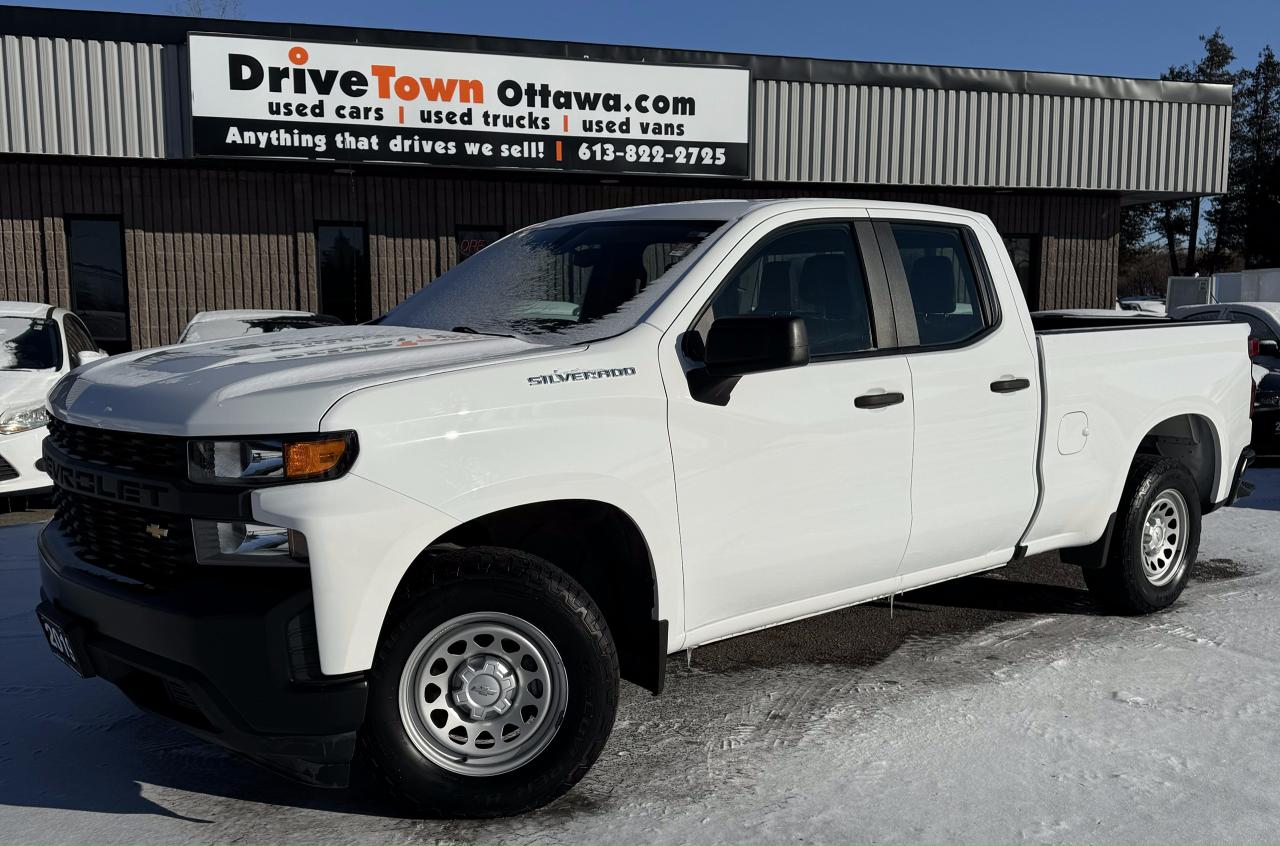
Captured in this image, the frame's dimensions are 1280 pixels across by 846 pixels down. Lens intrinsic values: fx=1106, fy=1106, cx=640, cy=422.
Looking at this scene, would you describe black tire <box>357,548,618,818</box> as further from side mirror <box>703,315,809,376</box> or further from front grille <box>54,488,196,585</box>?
side mirror <box>703,315,809,376</box>

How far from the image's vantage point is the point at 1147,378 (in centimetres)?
530

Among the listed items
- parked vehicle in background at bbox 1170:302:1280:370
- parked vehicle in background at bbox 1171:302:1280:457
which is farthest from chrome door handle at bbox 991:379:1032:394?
parked vehicle in background at bbox 1170:302:1280:370

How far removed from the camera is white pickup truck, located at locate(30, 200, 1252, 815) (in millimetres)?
3000

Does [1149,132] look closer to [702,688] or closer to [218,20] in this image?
[218,20]

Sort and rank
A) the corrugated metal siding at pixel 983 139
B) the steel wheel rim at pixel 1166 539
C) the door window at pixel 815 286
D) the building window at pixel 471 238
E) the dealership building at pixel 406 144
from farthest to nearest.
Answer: the building window at pixel 471 238 → the corrugated metal siding at pixel 983 139 → the dealership building at pixel 406 144 → the steel wheel rim at pixel 1166 539 → the door window at pixel 815 286

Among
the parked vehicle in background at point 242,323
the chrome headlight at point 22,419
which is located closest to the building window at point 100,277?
the parked vehicle in background at point 242,323

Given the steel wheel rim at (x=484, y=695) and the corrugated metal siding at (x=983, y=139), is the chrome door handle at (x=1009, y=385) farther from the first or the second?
the corrugated metal siding at (x=983, y=139)

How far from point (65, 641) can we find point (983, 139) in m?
16.3

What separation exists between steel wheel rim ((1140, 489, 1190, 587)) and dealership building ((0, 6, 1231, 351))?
36.3 ft

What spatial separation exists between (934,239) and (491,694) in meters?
2.73

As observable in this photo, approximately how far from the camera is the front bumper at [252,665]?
116 inches

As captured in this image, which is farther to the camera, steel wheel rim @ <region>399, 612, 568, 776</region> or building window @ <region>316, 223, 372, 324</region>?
building window @ <region>316, 223, 372, 324</region>

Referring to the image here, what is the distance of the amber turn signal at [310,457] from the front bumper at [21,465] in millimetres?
6021

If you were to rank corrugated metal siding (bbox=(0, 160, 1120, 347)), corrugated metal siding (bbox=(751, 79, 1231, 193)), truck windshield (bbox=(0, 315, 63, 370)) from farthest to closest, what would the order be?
corrugated metal siding (bbox=(751, 79, 1231, 193)) → corrugated metal siding (bbox=(0, 160, 1120, 347)) → truck windshield (bbox=(0, 315, 63, 370))
